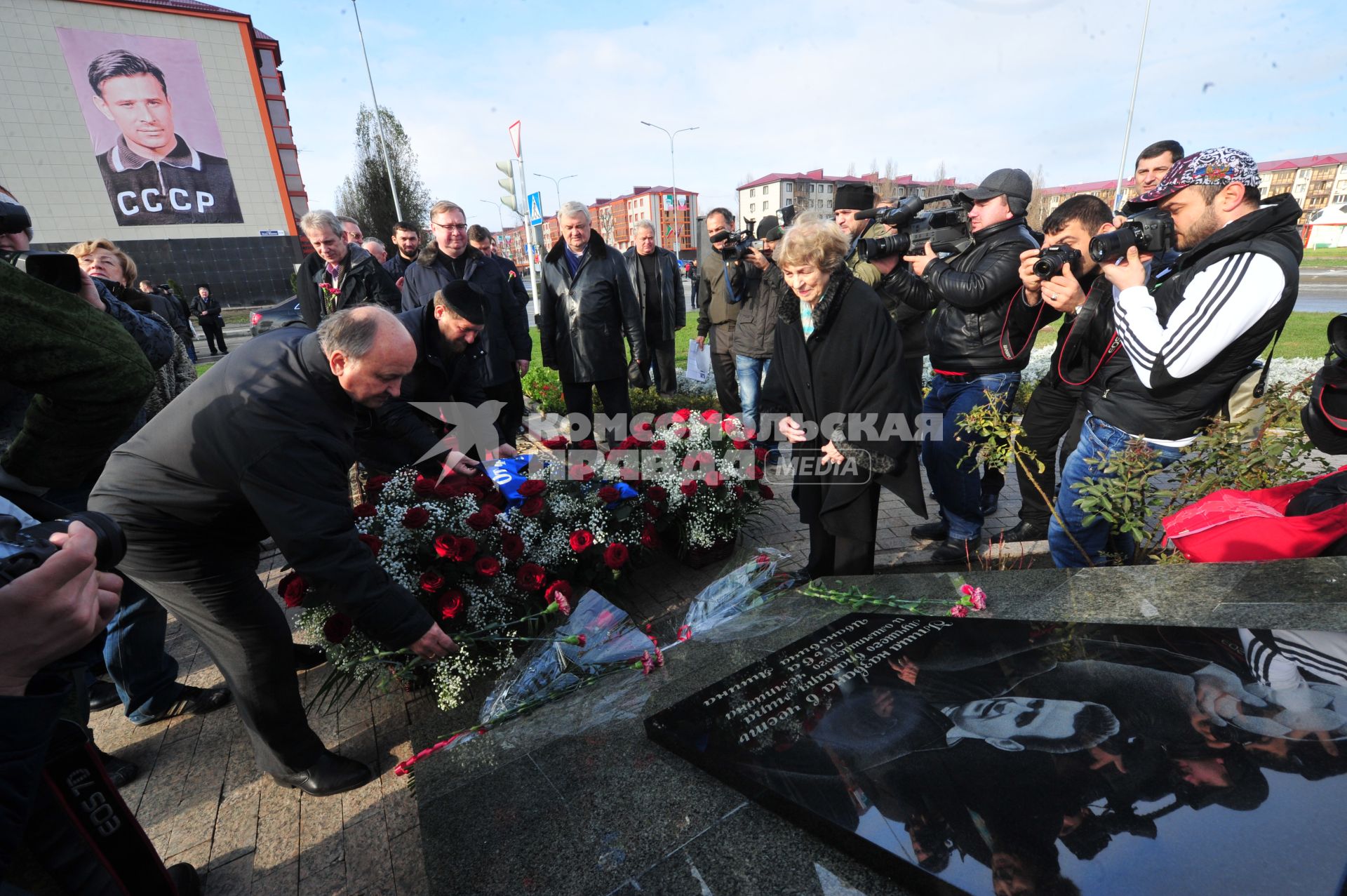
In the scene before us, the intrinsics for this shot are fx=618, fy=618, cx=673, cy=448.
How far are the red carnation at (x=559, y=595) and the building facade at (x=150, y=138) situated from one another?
86.2 ft

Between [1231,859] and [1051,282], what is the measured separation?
7.64ft

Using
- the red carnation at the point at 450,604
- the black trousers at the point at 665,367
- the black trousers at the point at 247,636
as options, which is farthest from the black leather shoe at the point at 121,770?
the black trousers at the point at 665,367

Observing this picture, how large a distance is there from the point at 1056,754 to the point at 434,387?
3373 mm

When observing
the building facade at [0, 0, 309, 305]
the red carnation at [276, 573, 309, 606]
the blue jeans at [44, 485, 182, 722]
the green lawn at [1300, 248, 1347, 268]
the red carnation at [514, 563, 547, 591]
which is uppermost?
the building facade at [0, 0, 309, 305]

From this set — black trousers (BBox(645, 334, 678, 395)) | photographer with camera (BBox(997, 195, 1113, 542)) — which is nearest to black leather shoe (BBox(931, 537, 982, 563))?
photographer with camera (BBox(997, 195, 1113, 542))

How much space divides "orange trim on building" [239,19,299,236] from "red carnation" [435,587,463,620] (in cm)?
3135

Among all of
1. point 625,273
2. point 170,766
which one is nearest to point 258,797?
point 170,766

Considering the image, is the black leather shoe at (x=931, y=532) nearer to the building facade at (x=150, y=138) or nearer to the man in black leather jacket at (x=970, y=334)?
the man in black leather jacket at (x=970, y=334)

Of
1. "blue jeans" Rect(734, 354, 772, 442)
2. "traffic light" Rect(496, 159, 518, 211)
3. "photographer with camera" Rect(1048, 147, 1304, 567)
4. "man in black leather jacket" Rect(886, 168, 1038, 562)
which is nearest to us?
"photographer with camera" Rect(1048, 147, 1304, 567)

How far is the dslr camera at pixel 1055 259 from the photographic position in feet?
8.73

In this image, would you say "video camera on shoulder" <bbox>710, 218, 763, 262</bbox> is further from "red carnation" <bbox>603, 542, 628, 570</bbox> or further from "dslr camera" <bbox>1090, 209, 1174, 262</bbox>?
"red carnation" <bbox>603, 542, 628, 570</bbox>

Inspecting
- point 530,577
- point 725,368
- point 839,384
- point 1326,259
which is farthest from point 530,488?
point 1326,259

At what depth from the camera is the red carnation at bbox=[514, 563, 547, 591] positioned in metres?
2.52

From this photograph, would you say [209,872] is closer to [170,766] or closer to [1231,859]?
[170,766]
